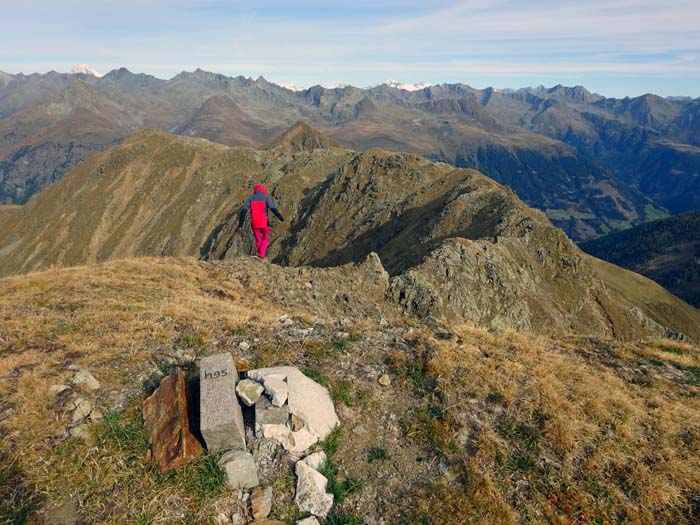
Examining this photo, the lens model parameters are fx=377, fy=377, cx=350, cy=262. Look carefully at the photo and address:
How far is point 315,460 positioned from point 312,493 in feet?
2.39

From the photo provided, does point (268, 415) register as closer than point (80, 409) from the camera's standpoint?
Yes

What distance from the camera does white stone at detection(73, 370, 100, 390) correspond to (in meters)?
9.87

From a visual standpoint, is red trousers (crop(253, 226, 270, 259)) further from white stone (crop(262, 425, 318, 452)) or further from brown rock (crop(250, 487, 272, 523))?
brown rock (crop(250, 487, 272, 523))

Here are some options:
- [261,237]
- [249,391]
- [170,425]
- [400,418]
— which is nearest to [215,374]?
[249,391]

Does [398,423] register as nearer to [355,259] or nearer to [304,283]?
[304,283]

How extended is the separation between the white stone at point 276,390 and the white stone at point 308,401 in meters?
0.12

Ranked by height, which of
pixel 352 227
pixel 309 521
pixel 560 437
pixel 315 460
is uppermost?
pixel 560 437

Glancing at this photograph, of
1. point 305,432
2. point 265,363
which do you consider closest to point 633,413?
point 305,432

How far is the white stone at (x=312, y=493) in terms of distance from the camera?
764 cm

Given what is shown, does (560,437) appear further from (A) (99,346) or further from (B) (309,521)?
(A) (99,346)

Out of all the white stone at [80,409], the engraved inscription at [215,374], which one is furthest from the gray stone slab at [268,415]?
the white stone at [80,409]

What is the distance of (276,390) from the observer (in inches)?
359

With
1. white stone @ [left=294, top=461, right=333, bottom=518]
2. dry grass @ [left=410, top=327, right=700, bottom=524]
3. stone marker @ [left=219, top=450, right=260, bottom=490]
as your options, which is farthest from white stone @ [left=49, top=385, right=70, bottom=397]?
dry grass @ [left=410, top=327, right=700, bottom=524]

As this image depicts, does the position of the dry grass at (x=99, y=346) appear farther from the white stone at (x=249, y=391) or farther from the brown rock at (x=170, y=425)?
the white stone at (x=249, y=391)
